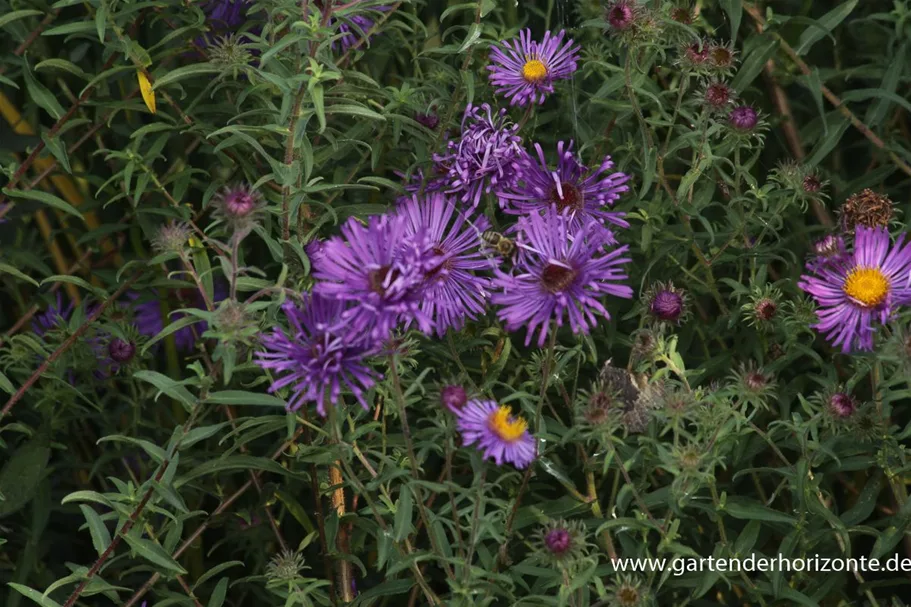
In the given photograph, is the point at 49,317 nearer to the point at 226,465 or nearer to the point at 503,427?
the point at 226,465

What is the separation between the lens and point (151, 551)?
1409 mm

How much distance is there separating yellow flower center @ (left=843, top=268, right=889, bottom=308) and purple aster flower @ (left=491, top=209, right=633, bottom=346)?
324 mm

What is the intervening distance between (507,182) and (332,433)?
42cm

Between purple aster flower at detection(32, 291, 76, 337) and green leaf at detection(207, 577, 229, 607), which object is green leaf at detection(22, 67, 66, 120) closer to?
purple aster flower at detection(32, 291, 76, 337)

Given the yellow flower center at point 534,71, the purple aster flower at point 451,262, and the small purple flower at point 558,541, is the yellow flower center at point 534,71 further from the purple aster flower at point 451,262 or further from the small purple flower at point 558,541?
the small purple flower at point 558,541

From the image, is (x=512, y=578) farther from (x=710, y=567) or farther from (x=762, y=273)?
(x=762, y=273)

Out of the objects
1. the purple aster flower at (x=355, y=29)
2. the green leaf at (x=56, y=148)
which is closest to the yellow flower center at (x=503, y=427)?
the purple aster flower at (x=355, y=29)

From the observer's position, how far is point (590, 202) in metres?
1.54

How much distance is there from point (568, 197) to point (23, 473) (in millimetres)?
979

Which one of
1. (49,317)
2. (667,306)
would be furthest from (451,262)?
(49,317)

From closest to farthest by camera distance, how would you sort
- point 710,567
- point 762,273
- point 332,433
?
point 332,433
point 710,567
point 762,273

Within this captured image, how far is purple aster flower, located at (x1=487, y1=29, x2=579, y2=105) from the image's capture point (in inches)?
62.9

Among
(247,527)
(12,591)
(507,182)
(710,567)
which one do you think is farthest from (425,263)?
(12,591)

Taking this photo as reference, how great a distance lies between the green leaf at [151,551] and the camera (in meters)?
1.39
